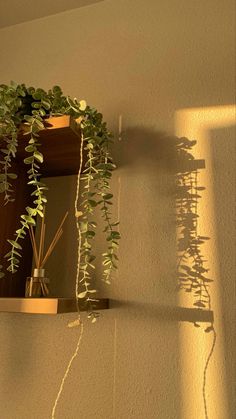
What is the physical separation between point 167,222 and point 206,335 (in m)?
0.31

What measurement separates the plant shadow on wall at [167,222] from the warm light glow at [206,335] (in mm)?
18

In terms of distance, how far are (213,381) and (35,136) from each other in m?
0.75

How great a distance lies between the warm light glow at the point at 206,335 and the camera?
33.2 inches

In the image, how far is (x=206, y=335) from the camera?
2.87 feet

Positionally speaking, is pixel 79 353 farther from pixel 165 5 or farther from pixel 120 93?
pixel 165 5

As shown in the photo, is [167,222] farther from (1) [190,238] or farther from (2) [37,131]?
(2) [37,131]

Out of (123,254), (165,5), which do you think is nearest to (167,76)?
(165,5)

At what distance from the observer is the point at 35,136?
85 cm

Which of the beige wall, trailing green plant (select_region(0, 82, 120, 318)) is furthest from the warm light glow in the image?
trailing green plant (select_region(0, 82, 120, 318))

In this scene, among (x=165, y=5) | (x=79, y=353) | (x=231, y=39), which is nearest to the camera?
(x=79, y=353)

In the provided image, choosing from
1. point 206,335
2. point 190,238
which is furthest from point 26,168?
point 206,335

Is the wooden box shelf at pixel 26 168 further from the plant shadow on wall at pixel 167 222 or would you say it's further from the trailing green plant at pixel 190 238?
the trailing green plant at pixel 190 238

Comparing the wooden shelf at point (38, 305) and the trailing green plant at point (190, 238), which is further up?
the trailing green plant at point (190, 238)

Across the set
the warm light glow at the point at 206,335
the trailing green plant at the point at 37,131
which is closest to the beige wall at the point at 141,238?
the warm light glow at the point at 206,335
